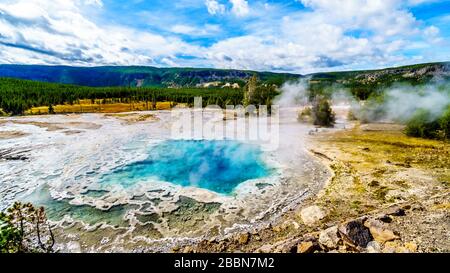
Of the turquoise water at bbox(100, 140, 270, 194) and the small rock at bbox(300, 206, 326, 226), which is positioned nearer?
the small rock at bbox(300, 206, 326, 226)

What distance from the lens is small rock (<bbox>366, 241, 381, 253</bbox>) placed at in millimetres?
10184

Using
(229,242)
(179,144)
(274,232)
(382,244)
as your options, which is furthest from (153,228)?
(179,144)

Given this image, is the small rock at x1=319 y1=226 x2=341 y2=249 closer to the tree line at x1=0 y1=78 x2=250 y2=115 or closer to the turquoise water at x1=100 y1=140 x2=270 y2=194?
the turquoise water at x1=100 y1=140 x2=270 y2=194

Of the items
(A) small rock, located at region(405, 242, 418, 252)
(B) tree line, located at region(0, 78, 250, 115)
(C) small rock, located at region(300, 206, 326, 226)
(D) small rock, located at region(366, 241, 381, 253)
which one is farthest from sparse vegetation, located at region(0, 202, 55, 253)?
(B) tree line, located at region(0, 78, 250, 115)

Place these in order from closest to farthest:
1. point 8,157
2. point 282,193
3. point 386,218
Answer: point 386,218 → point 282,193 → point 8,157

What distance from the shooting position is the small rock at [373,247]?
10.2 meters

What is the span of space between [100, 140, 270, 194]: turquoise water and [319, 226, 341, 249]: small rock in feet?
29.7

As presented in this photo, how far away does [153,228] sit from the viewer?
1473 cm

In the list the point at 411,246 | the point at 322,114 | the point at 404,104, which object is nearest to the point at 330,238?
the point at 411,246

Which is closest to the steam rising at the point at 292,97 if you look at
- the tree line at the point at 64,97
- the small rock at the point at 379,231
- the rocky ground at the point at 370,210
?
the tree line at the point at 64,97

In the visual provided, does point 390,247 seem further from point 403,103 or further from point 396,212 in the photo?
point 403,103

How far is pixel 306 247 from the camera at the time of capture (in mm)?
10273

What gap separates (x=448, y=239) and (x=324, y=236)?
4.20 metres
